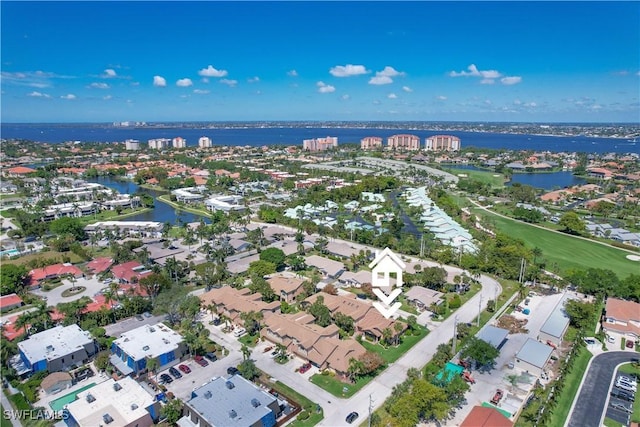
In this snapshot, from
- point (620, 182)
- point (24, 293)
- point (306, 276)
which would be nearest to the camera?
point (24, 293)

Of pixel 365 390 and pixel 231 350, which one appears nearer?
pixel 365 390

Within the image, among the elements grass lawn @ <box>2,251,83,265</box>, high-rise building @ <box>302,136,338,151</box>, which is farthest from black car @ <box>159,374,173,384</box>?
high-rise building @ <box>302,136,338,151</box>

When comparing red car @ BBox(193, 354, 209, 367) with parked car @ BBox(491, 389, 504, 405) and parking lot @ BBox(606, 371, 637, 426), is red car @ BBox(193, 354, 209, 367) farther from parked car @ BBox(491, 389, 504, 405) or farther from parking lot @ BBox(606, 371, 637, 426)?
parking lot @ BBox(606, 371, 637, 426)

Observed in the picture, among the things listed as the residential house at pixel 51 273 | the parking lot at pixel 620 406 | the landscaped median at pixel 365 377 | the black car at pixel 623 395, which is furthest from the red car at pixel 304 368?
the residential house at pixel 51 273

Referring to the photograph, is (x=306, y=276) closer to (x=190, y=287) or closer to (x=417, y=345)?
(x=190, y=287)

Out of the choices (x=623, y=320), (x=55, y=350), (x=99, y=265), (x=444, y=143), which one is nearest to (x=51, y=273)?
(x=99, y=265)

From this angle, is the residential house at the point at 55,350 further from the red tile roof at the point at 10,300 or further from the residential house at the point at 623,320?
the residential house at the point at 623,320

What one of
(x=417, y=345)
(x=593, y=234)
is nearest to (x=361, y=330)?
(x=417, y=345)

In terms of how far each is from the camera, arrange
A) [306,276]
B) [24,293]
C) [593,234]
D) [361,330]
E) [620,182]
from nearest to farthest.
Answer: [361,330], [24,293], [306,276], [593,234], [620,182]
